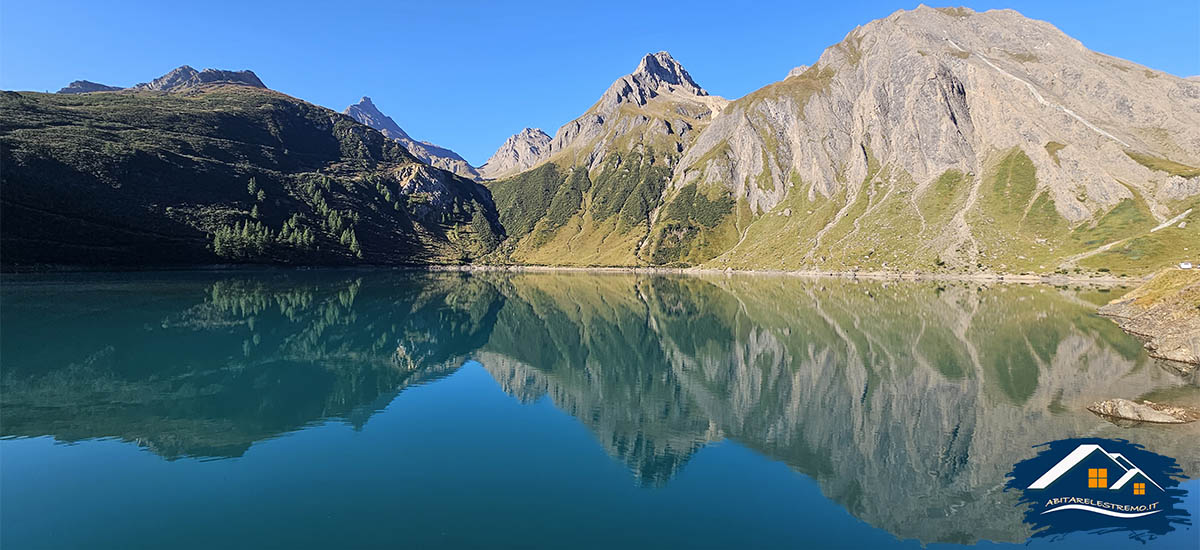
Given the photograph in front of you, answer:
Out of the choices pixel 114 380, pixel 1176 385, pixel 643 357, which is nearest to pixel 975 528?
pixel 1176 385

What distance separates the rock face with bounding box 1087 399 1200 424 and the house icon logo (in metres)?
6.09

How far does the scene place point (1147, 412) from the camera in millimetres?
30016

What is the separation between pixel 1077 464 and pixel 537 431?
27.2 meters

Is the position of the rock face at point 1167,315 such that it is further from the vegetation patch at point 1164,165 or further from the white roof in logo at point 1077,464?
the vegetation patch at point 1164,165

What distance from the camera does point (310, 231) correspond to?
655 ft

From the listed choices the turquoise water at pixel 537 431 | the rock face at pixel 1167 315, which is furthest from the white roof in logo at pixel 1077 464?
the rock face at pixel 1167 315

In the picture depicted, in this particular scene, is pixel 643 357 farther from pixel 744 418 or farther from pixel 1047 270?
pixel 1047 270

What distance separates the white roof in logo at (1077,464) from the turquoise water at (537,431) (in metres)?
1.77

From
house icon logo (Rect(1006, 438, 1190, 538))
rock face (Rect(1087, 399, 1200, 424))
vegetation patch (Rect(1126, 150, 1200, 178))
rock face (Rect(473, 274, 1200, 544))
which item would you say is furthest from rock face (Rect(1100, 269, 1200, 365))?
vegetation patch (Rect(1126, 150, 1200, 178))

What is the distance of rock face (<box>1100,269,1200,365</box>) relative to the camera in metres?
48.9

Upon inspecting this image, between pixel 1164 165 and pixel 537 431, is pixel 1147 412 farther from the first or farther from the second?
pixel 1164 165

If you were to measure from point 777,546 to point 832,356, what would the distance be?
1557 inches

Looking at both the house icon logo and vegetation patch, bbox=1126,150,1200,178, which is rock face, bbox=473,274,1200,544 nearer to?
the house icon logo

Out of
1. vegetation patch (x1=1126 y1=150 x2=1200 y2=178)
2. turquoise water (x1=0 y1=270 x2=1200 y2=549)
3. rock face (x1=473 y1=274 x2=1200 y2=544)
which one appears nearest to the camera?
turquoise water (x1=0 y1=270 x2=1200 y2=549)
